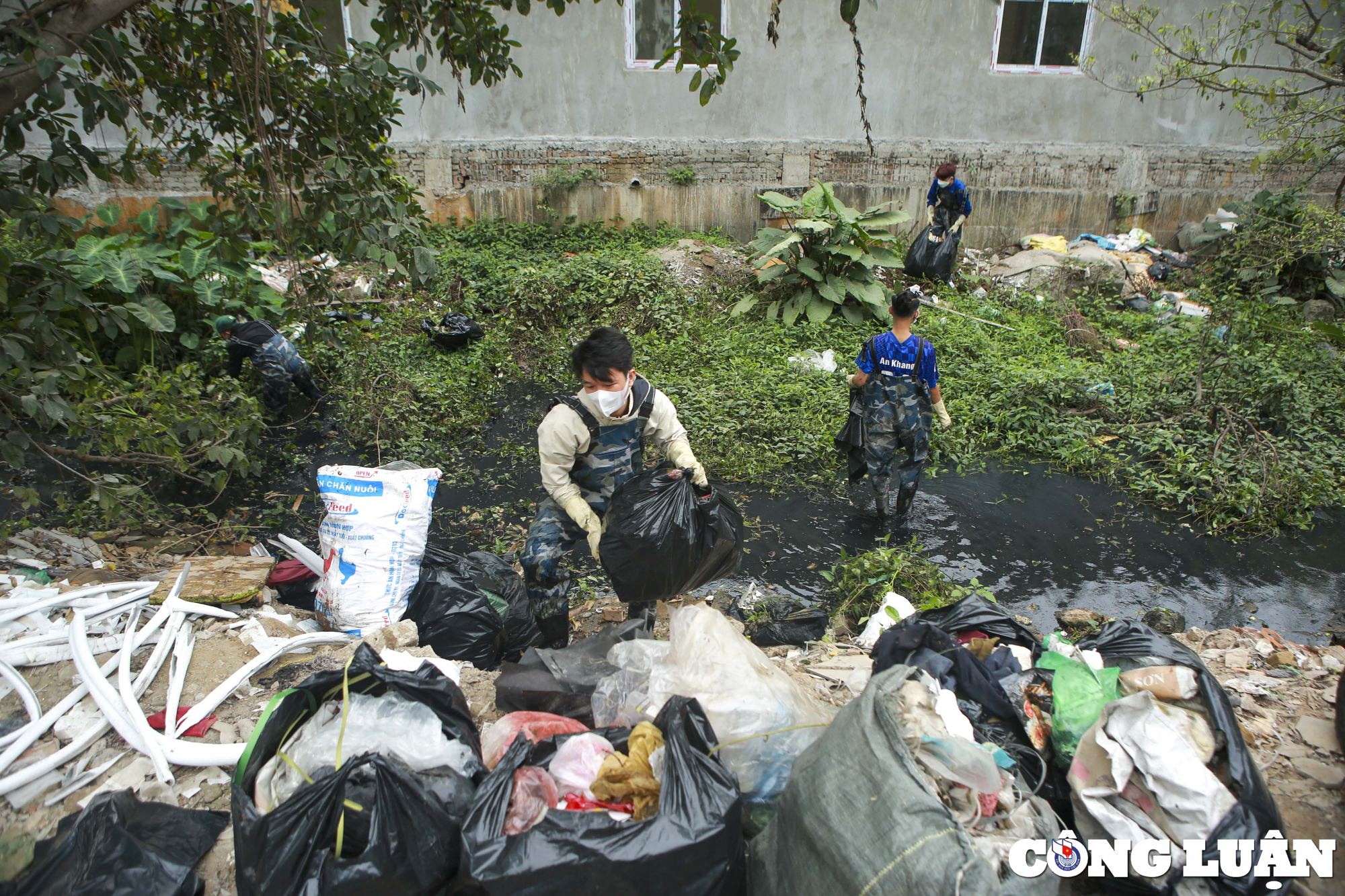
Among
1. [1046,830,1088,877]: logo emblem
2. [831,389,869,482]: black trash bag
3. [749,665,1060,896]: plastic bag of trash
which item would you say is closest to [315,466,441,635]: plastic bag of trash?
[749,665,1060,896]: plastic bag of trash

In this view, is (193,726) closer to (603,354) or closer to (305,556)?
(305,556)

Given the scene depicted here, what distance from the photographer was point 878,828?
4.68 ft

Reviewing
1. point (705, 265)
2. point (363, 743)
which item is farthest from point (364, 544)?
point (705, 265)

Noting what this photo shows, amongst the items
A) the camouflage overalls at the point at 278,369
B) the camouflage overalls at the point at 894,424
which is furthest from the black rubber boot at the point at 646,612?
the camouflage overalls at the point at 278,369

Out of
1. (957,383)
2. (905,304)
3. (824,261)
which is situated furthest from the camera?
(824,261)

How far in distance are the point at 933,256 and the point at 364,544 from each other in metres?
7.01

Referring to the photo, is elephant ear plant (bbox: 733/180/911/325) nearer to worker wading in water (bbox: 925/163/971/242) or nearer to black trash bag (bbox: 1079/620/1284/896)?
worker wading in water (bbox: 925/163/971/242)

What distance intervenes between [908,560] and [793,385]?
2522 mm

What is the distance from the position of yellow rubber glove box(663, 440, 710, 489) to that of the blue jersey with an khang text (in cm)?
181

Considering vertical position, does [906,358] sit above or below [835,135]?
below

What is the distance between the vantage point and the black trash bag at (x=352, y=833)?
1458 millimetres

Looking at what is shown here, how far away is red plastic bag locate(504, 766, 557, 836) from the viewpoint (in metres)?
1.59

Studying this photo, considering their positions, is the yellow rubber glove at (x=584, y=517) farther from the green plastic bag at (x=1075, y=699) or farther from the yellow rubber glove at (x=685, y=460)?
the green plastic bag at (x=1075, y=699)

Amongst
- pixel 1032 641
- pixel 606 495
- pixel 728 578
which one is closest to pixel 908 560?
pixel 728 578
